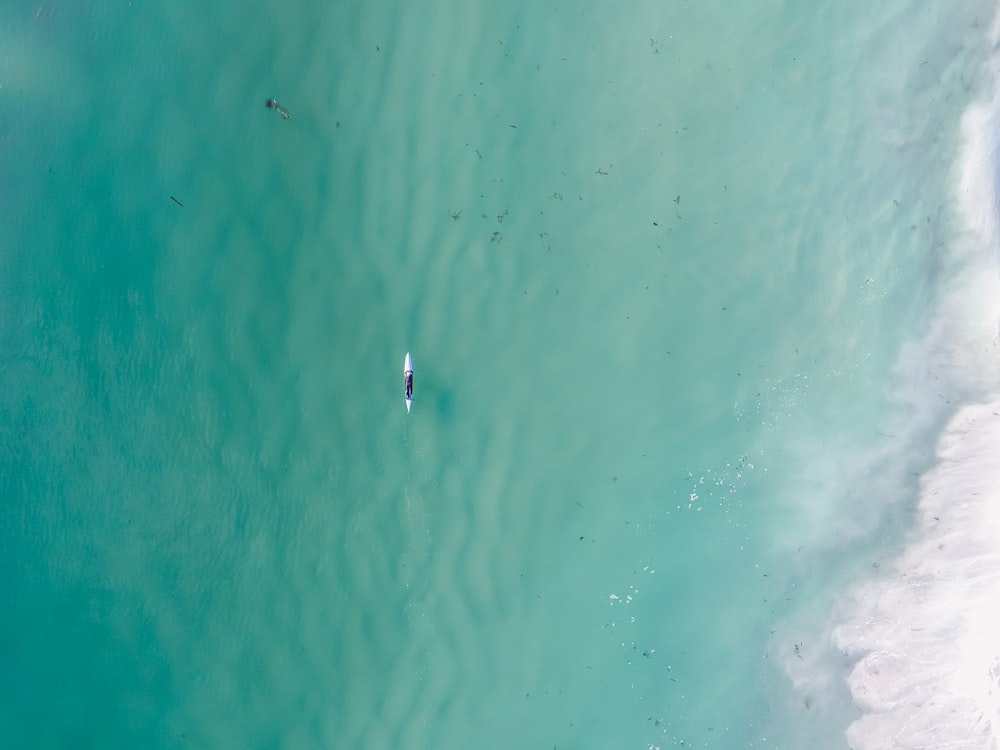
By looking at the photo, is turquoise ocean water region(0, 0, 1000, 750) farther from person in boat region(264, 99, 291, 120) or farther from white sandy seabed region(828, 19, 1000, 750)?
person in boat region(264, 99, 291, 120)

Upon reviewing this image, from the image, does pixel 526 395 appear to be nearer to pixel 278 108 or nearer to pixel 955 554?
pixel 278 108

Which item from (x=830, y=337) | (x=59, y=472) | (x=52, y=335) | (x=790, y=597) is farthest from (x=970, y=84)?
(x=59, y=472)

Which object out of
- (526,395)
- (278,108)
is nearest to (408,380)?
(526,395)

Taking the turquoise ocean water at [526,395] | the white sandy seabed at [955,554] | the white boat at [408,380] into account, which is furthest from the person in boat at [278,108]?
the white sandy seabed at [955,554]

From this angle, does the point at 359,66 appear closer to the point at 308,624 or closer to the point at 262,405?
the point at 262,405

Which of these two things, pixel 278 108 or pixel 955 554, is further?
pixel 955 554

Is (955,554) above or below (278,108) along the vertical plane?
below
